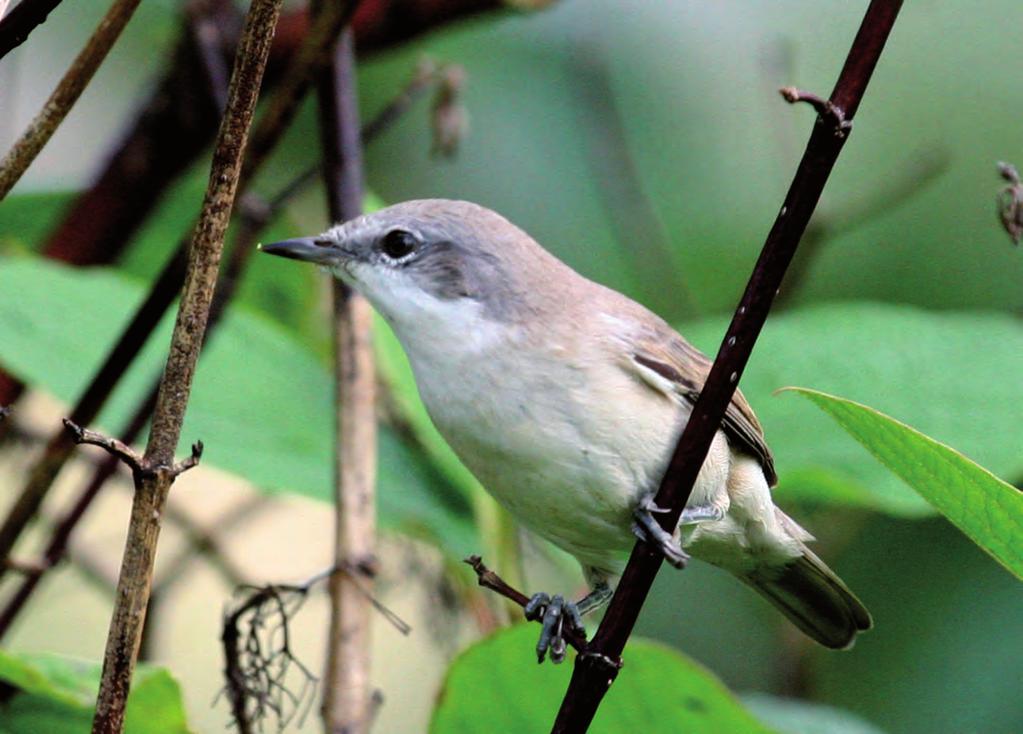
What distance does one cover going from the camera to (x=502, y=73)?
5156 mm

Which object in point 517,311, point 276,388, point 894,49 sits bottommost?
point 276,388

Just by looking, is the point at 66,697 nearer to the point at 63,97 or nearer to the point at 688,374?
the point at 63,97

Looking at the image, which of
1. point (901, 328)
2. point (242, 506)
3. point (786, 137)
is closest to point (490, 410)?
point (901, 328)

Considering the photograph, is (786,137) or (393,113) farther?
(786,137)

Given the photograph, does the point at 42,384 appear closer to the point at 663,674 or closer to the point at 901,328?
the point at 663,674

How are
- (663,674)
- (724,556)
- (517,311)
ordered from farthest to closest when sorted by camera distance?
(724,556) < (517,311) < (663,674)

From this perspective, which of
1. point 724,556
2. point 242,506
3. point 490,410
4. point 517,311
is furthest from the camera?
point 242,506

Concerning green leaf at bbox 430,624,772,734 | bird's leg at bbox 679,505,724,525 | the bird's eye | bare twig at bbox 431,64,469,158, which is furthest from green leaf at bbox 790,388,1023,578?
bare twig at bbox 431,64,469,158

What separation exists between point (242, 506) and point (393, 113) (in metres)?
1.51

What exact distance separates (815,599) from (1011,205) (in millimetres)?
1406

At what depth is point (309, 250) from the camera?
2.62 metres

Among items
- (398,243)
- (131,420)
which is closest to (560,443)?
(398,243)

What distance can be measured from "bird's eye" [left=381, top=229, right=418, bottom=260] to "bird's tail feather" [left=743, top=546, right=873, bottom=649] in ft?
3.73

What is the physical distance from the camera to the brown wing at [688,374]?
252cm
